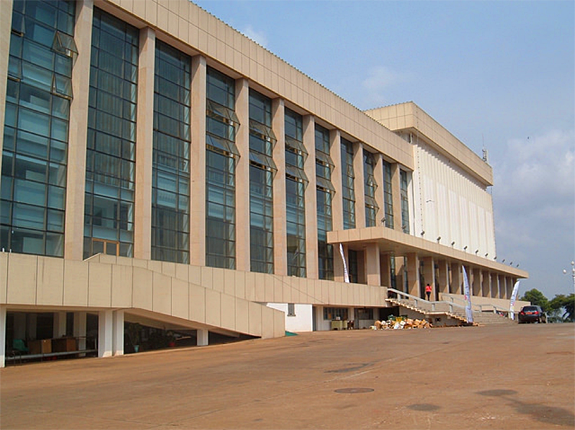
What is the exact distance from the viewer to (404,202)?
66.0 m

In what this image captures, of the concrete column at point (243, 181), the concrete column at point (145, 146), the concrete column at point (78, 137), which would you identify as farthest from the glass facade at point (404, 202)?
the concrete column at point (78, 137)

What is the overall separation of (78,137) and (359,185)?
3111 cm

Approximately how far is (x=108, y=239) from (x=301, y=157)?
21.0m

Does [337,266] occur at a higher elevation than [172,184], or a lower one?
lower

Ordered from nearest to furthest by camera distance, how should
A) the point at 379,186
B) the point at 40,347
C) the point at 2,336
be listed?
the point at 2,336
the point at 40,347
the point at 379,186

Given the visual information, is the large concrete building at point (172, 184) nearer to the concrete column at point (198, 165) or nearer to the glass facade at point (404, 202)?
the concrete column at point (198, 165)

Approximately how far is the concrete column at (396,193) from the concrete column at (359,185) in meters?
8.22

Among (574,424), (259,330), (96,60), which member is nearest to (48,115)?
(96,60)

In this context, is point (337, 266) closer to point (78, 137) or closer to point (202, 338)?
point (202, 338)

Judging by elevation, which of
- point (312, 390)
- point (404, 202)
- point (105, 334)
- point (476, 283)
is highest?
point (404, 202)

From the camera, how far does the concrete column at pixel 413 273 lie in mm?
60688

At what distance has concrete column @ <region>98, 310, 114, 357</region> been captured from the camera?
2538 centimetres

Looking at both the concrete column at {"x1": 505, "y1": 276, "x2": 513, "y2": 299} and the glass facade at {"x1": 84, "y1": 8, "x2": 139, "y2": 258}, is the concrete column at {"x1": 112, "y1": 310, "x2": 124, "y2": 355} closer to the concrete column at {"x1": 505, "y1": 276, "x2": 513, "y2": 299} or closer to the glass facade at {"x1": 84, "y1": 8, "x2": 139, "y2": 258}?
the glass facade at {"x1": 84, "y1": 8, "x2": 139, "y2": 258}

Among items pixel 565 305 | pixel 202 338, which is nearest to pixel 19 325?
pixel 202 338
